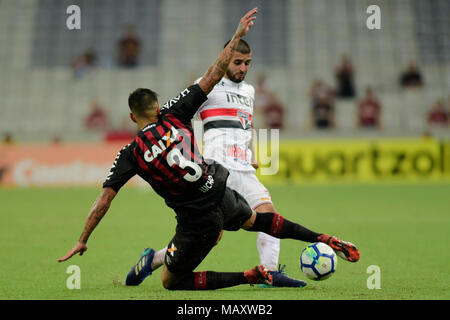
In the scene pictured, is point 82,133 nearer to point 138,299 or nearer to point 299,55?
point 299,55

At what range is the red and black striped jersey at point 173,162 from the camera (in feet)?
15.7

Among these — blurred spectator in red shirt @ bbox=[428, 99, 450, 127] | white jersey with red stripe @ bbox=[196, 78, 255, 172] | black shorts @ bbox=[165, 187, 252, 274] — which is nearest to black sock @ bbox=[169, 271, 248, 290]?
black shorts @ bbox=[165, 187, 252, 274]

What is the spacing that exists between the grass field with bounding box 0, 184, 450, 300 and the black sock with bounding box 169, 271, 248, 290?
82mm

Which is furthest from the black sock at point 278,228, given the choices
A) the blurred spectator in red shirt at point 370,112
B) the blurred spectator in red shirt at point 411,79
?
the blurred spectator in red shirt at point 411,79

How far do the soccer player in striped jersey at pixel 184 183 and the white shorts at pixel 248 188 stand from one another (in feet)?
1.73

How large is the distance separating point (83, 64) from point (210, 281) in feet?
66.4

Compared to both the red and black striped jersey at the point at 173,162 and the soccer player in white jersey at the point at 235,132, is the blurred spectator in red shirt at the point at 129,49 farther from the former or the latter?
the red and black striped jersey at the point at 173,162

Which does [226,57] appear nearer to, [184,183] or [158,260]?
[184,183]

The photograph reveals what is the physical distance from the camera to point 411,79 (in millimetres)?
22984

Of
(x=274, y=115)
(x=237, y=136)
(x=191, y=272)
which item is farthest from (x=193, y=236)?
(x=274, y=115)

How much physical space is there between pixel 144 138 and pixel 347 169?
14526 mm

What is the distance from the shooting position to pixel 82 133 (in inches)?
846

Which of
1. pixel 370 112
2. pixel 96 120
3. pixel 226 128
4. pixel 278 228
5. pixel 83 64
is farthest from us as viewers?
pixel 83 64

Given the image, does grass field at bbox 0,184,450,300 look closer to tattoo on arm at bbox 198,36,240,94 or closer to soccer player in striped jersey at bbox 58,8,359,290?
soccer player in striped jersey at bbox 58,8,359,290
